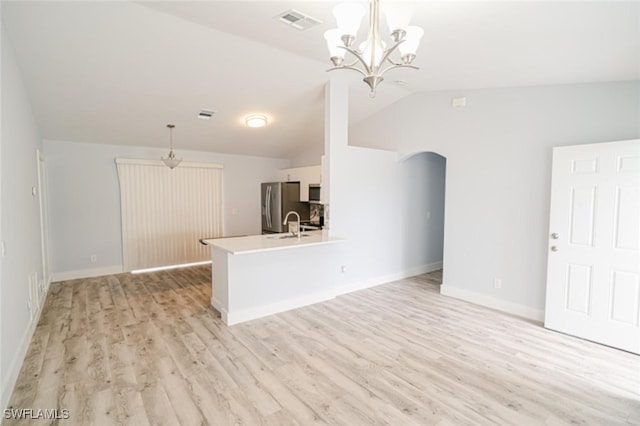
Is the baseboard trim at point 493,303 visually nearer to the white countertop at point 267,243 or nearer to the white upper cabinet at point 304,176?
the white countertop at point 267,243

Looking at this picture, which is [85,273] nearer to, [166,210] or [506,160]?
[166,210]

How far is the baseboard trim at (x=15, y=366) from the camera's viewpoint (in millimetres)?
2268

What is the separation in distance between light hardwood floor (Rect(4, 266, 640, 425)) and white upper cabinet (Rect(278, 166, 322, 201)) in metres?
2.84

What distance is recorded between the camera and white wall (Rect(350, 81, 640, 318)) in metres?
3.47

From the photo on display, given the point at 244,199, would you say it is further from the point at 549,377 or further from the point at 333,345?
the point at 549,377

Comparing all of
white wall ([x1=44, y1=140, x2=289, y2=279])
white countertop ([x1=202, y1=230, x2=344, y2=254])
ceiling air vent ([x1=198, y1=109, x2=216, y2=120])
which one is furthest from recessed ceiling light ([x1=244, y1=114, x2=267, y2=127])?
white countertop ([x1=202, y1=230, x2=344, y2=254])

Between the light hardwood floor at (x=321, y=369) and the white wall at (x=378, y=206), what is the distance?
1.04 m

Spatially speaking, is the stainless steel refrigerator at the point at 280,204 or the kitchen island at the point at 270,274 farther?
the stainless steel refrigerator at the point at 280,204

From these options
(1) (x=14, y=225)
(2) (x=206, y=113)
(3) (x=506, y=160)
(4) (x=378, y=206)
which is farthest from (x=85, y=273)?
(3) (x=506, y=160)

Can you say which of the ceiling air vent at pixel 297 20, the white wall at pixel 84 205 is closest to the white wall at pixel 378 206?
the ceiling air vent at pixel 297 20

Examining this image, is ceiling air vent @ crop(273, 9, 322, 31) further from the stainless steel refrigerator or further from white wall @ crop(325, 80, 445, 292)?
the stainless steel refrigerator

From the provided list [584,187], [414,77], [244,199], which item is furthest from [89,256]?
[584,187]

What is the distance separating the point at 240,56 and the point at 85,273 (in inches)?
184

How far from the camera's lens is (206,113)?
4992 millimetres
